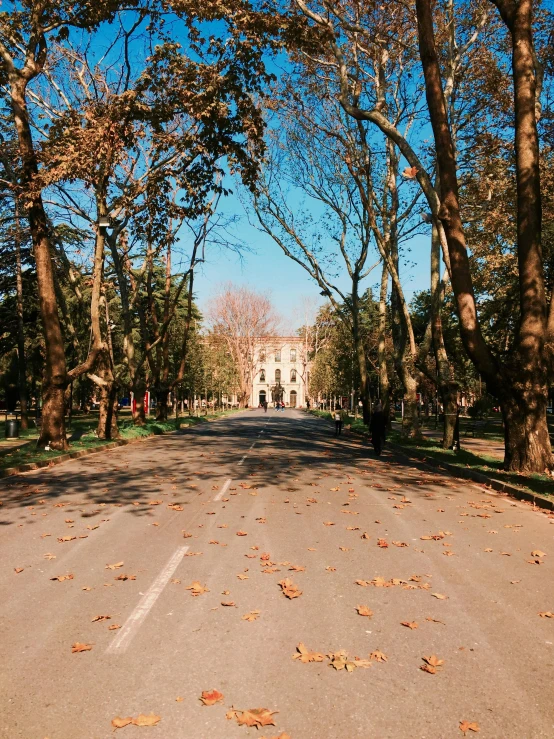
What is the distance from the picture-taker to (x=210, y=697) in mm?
3480

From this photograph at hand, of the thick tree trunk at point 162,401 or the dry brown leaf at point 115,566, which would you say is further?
the thick tree trunk at point 162,401

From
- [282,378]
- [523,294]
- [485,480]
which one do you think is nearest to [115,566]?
[485,480]

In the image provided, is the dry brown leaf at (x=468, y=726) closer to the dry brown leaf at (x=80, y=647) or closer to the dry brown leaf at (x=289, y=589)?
the dry brown leaf at (x=289, y=589)

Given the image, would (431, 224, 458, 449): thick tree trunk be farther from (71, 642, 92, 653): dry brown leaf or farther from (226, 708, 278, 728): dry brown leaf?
(226, 708, 278, 728): dry brown leaf

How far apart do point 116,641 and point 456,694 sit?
227 cm

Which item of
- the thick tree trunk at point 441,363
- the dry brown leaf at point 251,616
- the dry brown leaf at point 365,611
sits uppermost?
the thick tree trunk at point 441,363

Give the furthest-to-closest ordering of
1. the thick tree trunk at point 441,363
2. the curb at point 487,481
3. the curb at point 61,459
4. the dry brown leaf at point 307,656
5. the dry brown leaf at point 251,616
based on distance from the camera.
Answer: the thick tree trunk at point 441,363
the curb at point 61,459
the curb at point 487,481
the dry brown leaf at point 251,616
the dry brown leaf at point 307,656

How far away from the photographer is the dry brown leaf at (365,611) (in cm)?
480

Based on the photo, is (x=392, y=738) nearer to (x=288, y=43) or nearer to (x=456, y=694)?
(x=456, y=694)

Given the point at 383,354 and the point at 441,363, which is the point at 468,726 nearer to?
the point at 441,363

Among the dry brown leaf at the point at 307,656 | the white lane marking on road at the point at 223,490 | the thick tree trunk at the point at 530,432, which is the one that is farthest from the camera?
the thick tree trunk at the point at 530,432

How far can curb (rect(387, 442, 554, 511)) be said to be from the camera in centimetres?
1000

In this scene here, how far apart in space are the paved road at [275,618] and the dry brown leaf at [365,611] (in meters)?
0.05

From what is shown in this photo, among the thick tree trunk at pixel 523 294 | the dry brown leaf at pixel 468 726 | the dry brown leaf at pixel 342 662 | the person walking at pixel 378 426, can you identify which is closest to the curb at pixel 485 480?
the thick tree trunk at pixel 523 294
